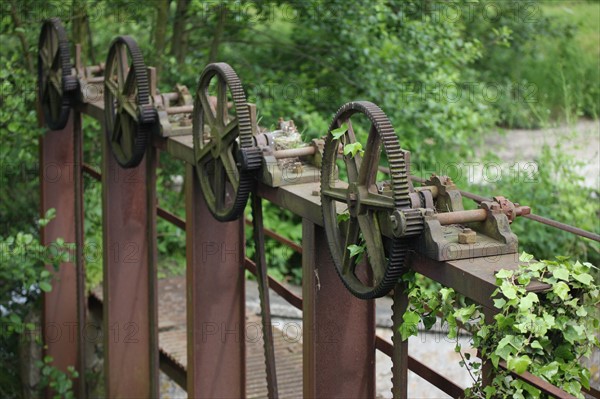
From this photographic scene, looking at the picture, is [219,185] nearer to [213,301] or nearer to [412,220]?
[213,301]

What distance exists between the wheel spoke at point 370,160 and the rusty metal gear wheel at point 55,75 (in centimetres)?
395

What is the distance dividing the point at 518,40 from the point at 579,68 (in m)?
2.59

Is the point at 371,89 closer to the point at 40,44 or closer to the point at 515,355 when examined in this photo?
the point at 40,44

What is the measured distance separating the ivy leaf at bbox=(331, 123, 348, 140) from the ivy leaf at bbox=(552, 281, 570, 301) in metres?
1.09

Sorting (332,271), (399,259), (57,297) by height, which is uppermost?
(399,259)

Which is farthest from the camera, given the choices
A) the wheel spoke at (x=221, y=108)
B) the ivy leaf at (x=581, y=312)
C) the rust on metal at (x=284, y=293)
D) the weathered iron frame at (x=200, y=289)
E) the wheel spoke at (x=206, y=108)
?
the rust on metal at (x=284, y=293)

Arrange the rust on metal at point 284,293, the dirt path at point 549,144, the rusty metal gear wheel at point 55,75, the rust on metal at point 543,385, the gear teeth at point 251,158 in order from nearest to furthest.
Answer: the rust on metal at point 543,385 → the gear teeth at point 251,158 → the rust on metal at point 284,293 → the rusty metal gear wheel at point 55,75 → the dirt path at point 549,144

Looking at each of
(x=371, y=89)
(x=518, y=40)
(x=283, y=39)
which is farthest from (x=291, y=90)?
(x=518, y=40)

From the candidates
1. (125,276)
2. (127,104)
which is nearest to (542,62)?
(125,276)

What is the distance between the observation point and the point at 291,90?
412 inches

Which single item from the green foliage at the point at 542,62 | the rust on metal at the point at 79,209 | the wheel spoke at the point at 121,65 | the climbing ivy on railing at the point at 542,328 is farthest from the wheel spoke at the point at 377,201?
the green foliage at the point at 542,62

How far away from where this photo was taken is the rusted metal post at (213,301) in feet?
19.0

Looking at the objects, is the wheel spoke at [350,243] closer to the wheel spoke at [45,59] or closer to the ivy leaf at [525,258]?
the ivy leaf at [525,258]

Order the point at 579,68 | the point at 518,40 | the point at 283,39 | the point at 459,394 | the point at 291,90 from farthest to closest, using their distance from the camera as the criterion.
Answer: the point at 579,68, the point at 518,40, the point at 283,39, the point at 291,90, the point at 459,394
